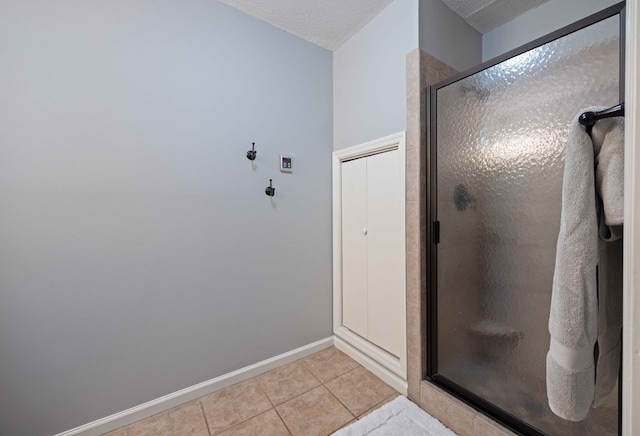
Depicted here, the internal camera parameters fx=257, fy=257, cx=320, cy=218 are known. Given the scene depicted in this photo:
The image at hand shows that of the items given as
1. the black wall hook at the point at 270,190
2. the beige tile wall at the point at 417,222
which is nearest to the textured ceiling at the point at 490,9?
the beige tile wall at the point at 417,222

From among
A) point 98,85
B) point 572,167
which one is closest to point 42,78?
point 98,85

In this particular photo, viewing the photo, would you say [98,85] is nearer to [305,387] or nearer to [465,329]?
[305,387]

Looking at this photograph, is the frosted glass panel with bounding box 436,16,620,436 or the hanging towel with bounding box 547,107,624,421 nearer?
the hanging towel with bounding box 547,107,624,421

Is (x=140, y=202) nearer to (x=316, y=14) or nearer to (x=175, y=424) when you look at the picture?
(x=175, y=424)

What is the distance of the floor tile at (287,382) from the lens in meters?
1.61

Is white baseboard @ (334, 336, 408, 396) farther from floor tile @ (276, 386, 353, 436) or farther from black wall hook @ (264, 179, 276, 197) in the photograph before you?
black wall hook @ (264, 179, 276, 197)

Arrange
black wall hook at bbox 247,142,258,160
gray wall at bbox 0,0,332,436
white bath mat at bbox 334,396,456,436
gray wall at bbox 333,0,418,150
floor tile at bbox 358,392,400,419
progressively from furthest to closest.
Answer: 1. black wall hook at bbox 247,142,258,160
2. gray wall at bbox 333,0,418,150
3. floor tile at bbox 358,392,400,419
4. white bath mat at bbox 334,396,456,436
5. gray wall at bbox 0,0,332,436

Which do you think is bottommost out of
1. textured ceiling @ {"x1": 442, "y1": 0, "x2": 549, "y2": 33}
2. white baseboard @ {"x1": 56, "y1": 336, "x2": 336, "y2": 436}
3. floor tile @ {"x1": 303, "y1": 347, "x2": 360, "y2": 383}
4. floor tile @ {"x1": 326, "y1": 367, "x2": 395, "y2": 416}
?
floor tile @ {"x1": 326, "y1": 367, "x2": 395, "y2": 416}

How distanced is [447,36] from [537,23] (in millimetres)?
587

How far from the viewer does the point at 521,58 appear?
113 cm

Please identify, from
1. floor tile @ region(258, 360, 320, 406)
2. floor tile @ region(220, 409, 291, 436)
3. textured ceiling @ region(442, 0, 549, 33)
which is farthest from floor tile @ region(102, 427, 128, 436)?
textured ceiling @ region(442, 0, 549, 33)

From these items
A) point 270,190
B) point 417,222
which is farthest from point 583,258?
point 270,190

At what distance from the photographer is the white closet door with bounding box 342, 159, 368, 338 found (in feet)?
6.39

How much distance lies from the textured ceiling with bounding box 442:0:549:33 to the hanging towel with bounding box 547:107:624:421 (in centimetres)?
145
